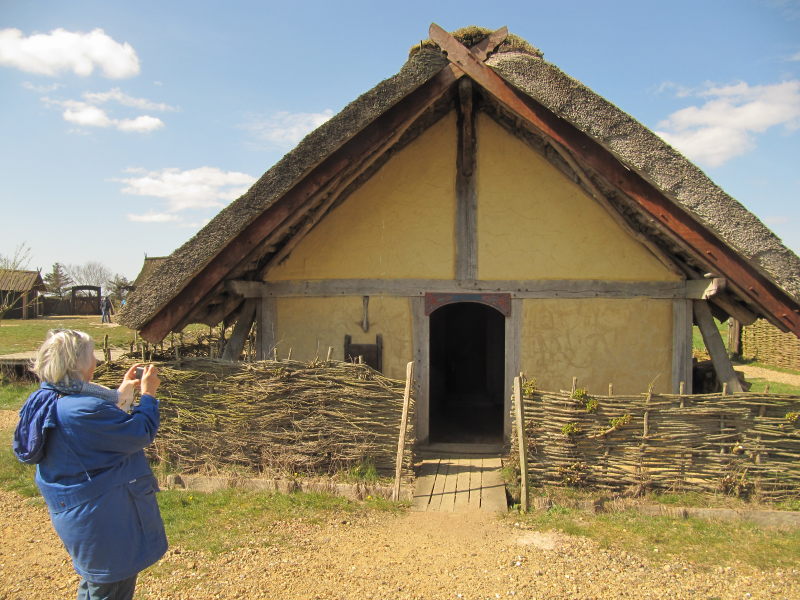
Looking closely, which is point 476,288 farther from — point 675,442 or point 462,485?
point 675,442

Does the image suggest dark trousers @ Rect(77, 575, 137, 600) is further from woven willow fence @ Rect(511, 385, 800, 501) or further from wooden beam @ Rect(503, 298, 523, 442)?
wooden beam @ Rect(503, 298, 523, 442)

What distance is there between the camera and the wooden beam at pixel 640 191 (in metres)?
5.49

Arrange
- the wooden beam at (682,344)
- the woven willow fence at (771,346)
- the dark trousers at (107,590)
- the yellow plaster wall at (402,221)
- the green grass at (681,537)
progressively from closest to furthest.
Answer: the dark trousers at (107,590) → the green grass at (681,537) → the wooden beam at (682,344) → the yellow plaster wall at (402,221) → the woven willow fence at (771,346)

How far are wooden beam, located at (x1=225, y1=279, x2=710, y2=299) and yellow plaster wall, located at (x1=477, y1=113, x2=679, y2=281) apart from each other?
0.09m

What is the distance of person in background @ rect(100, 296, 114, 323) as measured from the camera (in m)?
32.9

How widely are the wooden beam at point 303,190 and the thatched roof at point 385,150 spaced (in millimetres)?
11

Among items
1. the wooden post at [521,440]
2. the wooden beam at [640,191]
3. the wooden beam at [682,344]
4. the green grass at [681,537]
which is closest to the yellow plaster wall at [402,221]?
the wooden beam at [640,191]

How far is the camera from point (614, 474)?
5.67 meters

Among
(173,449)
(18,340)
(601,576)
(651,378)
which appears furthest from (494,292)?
(18,340)

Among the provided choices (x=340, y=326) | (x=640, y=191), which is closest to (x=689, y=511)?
(x=640, y=191)

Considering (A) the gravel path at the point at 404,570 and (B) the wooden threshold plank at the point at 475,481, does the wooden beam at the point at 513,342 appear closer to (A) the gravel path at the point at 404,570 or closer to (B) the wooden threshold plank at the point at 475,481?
(B) the wooden threshold plank at the point at 475,481

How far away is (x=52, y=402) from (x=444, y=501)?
159 inches

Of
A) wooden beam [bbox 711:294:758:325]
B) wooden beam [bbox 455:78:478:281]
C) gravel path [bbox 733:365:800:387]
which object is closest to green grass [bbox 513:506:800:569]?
wooden beam [bbox 711:294:758:325]

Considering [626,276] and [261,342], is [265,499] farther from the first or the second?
[626,276]
